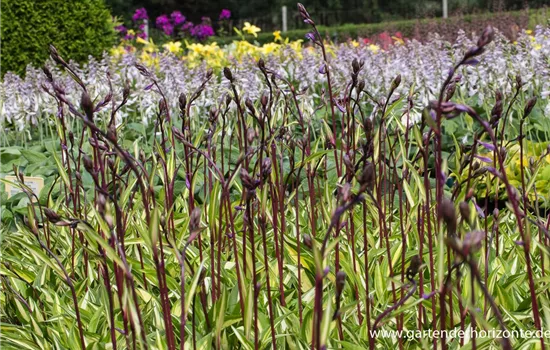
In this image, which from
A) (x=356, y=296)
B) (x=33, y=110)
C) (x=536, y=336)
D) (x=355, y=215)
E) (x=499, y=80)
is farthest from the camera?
(x=33, y=110)

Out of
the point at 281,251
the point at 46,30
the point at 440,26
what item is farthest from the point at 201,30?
the point at 281,251

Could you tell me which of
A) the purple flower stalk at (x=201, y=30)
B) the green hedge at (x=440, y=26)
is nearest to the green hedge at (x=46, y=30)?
the green hedge at (x=440, y=26)

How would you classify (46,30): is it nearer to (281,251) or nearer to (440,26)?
(281,251)

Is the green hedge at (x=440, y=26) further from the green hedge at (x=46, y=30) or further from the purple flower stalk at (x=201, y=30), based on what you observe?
the green hedge at (x=46, y=30)

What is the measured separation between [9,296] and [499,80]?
3.43 m

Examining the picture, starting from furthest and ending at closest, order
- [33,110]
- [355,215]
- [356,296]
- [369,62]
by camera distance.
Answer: [369,62] → [33,110] → [355,215] → [356,296]

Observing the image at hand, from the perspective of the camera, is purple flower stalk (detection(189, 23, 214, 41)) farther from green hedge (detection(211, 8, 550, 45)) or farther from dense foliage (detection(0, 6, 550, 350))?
dense foliage (detection(0, 6, 550, 350))

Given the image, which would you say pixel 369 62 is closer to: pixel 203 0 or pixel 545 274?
pixel 545 274

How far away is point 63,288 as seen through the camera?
223 cm

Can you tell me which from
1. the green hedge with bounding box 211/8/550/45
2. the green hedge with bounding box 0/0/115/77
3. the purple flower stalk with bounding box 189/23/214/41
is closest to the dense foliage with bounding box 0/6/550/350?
the green hedge with bounding box 0/0/115/77

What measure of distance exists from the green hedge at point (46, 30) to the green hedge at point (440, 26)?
226 inches

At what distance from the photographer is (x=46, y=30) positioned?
317 inches

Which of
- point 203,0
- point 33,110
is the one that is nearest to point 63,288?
point 33,110

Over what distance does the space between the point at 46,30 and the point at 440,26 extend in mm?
9979
